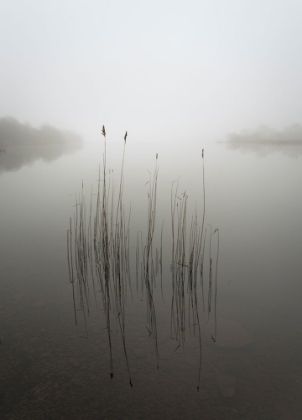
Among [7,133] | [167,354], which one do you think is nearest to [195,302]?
[167,354]

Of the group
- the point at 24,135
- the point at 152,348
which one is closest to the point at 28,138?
the point at 24,135

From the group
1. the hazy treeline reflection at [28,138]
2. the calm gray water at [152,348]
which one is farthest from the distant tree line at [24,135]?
the calm gray water at [152,348]

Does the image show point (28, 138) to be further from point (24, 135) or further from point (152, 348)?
point (152, 348)

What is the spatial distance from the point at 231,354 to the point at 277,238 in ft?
6.69

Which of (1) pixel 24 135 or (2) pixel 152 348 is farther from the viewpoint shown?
(1) pixel 24 135

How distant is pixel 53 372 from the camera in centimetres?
150

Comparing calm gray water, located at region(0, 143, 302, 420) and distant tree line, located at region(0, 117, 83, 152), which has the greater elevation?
distant tree line, located at region(0, 117, 83, 152)

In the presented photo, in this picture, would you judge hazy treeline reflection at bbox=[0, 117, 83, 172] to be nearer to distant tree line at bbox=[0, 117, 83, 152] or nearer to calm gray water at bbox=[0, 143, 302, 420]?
distant tree line at bbox=[0, 117, 83, 152]

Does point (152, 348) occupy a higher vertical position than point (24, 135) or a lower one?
lower

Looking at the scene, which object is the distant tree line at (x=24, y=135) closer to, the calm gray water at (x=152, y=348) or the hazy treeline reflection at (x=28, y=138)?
the hazy treeline reflection at (x=28, y=138)

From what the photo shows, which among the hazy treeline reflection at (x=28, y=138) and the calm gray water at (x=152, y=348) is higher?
the hazy treeline reflection at (x=28, y=138)

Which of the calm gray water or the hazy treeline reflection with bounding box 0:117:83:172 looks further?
the hazy treeline reflection with bounding box 0:117:83:172

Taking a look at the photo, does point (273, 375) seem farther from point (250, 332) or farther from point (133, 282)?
point (133, 282)

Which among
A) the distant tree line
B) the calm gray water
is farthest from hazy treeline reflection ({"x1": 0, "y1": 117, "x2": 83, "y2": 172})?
the calm gray water
